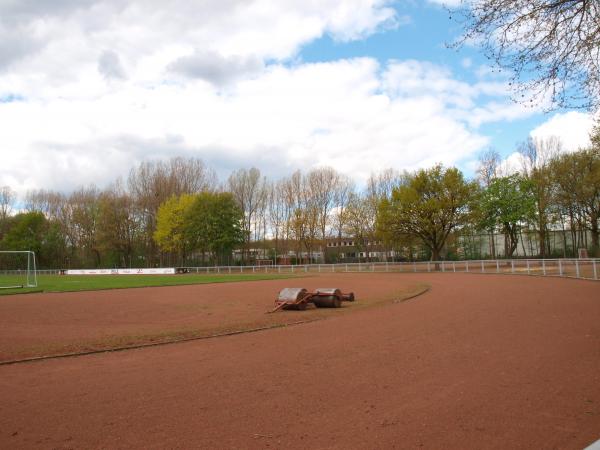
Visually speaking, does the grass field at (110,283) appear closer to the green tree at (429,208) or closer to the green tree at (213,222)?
the green tree at (429,208)

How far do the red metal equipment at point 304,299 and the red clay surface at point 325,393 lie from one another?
612 centimetres

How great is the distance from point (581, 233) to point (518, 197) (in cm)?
1240

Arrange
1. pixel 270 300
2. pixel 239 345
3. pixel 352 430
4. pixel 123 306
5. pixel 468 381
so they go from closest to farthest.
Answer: pixel 352 430 → pixel 468 381 → pixel 239 345 → pixel 123 306 → pixel 270 300

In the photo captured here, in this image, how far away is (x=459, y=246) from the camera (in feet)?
243

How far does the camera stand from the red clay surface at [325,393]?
4.84 metres

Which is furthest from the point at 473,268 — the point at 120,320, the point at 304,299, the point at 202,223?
the point at 202,223

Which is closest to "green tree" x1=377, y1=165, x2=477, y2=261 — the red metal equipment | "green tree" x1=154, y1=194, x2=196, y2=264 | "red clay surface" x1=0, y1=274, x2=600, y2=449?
"green tree" x1=154, y1=194, x2=196, y2=264

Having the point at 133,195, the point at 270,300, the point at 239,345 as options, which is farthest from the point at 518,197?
the point at 133,195

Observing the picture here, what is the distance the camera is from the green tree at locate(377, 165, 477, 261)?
55031 mm

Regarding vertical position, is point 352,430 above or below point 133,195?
below

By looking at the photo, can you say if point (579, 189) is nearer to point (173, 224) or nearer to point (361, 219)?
point (361, 219)

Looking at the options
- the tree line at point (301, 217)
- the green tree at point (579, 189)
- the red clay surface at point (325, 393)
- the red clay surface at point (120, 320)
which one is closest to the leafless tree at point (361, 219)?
the tree line at point (301, 217)

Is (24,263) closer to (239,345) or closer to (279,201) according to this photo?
(279,201)

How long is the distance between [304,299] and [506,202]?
1825 inches
